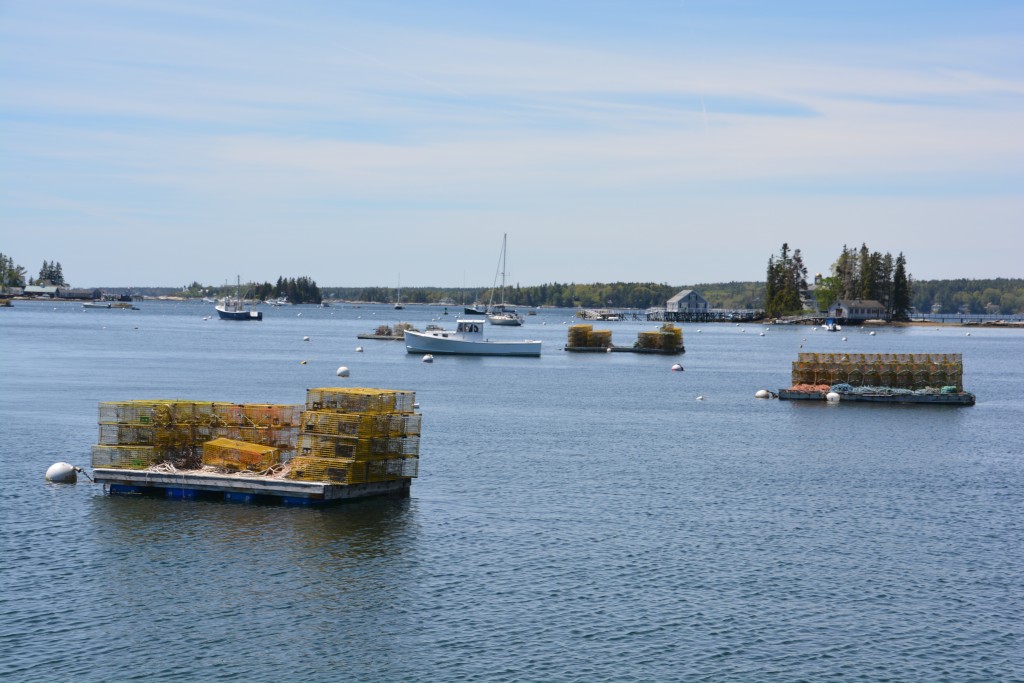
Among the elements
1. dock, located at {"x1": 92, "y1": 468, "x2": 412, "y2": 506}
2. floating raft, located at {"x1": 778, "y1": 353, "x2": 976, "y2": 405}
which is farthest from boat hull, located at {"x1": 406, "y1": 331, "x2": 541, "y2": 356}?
dock, located at {"x1": 92, "y1": 468, "x2": 412, "y2": 506}

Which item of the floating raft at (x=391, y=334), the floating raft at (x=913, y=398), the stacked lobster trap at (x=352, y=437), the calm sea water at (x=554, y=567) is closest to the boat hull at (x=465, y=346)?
the floating raft at (x=391, y=334)

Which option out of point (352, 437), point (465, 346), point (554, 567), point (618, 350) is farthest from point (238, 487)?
point (618, 350)

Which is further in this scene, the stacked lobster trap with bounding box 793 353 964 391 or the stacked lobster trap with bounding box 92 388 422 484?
the stacked lobster trap with bounding box 793 353 964 391

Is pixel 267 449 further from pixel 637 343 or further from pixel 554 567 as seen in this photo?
pixel 637 343

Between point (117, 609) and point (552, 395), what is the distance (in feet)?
209

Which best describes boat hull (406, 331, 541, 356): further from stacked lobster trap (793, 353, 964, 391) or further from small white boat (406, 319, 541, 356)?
stacked lobster trap (793, 353, 964, 391)

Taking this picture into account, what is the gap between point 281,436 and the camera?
44.2m

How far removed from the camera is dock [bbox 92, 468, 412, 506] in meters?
40.8

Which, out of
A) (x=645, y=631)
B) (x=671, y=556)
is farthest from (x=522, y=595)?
(x=671, y=556)

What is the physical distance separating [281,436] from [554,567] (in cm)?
1439

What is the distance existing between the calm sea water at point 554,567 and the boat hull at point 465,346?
72075 mm

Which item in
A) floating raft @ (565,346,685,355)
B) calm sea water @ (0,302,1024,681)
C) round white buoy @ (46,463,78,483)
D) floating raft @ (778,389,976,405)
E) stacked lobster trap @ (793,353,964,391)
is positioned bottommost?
calm sea water @ (0,302,1024,681)

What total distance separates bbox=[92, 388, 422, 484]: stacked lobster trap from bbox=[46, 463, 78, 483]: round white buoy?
71.0 inches

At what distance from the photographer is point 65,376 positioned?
96.3 m
